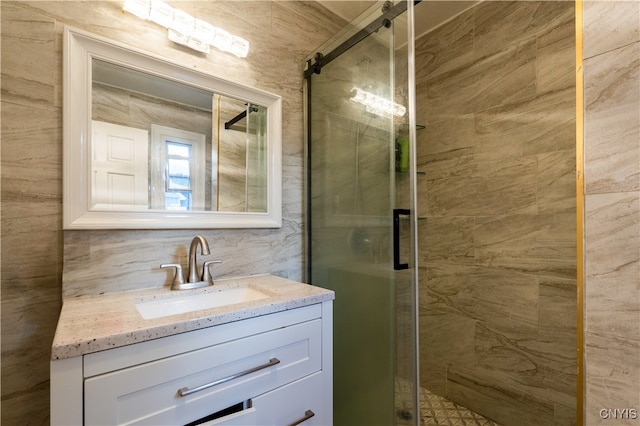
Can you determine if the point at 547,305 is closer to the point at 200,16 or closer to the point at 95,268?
the point at 95,268

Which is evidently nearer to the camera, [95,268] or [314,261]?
[95,268]

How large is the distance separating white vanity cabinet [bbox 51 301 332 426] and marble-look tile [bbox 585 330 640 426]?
769mm

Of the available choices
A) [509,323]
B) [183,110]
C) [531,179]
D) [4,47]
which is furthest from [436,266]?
[4,47]

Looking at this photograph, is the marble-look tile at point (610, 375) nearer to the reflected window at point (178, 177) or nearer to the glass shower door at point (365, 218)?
the glass shower door at point (365, 218)

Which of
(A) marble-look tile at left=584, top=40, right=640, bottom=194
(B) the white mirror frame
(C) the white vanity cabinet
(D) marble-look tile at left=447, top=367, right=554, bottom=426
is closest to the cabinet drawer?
(C) the white vanity cabinet

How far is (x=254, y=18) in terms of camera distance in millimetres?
1395

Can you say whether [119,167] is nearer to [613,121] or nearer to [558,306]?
[613,121]

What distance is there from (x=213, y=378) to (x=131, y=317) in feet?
0.92

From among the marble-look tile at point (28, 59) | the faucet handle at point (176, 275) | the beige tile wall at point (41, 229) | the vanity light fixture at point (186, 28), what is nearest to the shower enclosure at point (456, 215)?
the vanity light fixture at point (186, 28)

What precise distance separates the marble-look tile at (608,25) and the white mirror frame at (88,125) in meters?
1.27

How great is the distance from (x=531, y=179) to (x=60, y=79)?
2.08 m

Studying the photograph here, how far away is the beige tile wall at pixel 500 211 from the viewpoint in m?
1.39

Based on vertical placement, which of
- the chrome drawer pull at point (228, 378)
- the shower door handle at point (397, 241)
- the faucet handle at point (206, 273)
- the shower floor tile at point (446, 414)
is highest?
the shower door handle at point (397, 241)

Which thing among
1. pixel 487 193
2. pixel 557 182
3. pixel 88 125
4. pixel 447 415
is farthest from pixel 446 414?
pixel 88 125
